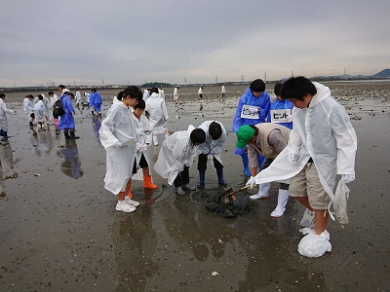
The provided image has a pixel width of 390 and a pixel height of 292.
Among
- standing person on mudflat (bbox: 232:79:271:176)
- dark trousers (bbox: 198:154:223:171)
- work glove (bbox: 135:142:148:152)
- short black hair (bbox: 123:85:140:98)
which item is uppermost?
short black hair (bbox: 123:85:140:98)

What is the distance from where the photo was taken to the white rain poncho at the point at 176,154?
4309 millimetres

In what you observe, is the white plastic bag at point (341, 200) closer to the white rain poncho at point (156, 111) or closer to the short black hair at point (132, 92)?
the short black hair at point (132, 92)

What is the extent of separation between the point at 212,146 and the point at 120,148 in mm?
1574

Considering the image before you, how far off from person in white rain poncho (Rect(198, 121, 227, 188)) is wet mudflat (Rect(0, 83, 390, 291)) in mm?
382

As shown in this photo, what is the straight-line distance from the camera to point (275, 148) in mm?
3641

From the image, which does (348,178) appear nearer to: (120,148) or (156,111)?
(120,148)

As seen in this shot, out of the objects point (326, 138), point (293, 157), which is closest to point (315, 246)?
point (293, 157)

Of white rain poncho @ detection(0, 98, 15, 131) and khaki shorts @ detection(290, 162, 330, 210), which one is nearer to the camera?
khaki shorts @ detection(290, 162, 330, 210)

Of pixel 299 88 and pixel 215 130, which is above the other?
pixel 299 88

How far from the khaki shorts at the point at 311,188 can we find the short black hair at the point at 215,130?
1429mm

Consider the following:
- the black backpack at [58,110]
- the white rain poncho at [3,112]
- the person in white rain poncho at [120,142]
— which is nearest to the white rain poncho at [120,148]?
the person in white rain poncho at [120,142]

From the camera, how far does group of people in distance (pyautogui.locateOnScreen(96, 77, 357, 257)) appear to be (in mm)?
2607

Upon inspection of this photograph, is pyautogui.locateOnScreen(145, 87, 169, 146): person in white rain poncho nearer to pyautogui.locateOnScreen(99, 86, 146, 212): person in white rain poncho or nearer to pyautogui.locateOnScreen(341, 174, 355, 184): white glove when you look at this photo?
pyautogui.locateOnScreen(99, 86, 146, 212): person in white rain poncho

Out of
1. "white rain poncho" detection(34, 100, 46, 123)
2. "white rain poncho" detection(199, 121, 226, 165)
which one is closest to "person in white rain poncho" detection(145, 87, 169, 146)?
"white rain poncho" detection(199, 121, 226, 165)
